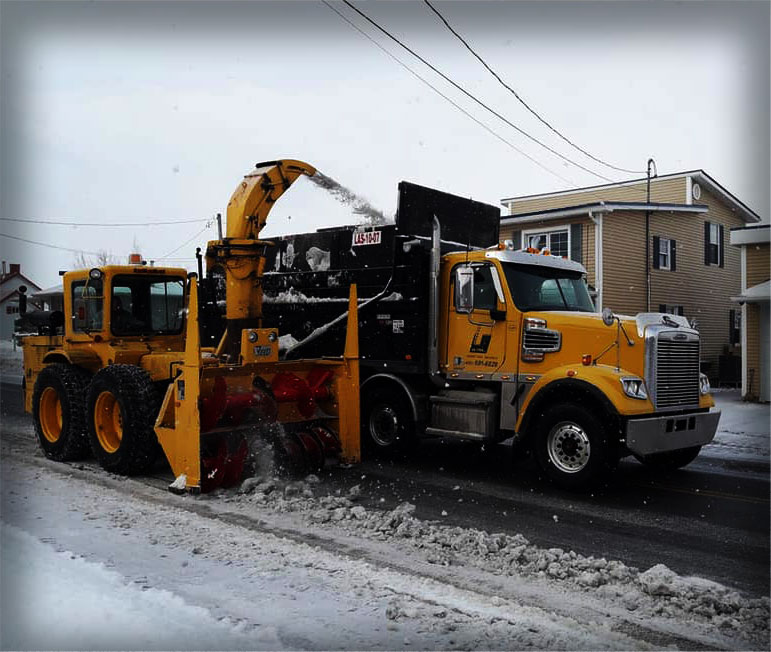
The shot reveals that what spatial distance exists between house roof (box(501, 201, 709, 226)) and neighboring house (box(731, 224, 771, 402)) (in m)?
4.34

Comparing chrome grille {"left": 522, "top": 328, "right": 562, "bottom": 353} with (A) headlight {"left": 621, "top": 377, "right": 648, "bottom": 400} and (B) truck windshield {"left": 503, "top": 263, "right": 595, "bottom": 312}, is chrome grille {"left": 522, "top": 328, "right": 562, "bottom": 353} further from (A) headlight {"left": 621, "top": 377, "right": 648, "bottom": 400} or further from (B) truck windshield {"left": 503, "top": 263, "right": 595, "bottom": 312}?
(A) headlight {"left": 621, "top": 377, "right": 648, "bottom": 400}

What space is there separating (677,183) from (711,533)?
2125 cm

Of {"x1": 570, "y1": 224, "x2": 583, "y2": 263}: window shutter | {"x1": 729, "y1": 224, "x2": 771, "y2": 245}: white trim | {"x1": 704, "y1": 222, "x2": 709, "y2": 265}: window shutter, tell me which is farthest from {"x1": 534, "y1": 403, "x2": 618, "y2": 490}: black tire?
{"x1": 704, "y1": 222, "x2": 709, "y2": 265}: window shutter

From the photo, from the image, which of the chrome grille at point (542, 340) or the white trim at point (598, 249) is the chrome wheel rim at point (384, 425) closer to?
the chrome grille at point (542, 340)

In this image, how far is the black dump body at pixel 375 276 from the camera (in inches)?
376

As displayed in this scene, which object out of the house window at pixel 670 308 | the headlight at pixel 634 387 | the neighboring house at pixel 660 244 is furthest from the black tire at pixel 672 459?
the house window at pixel 670 308

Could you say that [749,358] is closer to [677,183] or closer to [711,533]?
[677,183]

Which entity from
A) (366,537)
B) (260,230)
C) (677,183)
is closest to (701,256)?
(677,183)

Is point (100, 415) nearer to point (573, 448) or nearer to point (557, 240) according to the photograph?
point (573, 448)

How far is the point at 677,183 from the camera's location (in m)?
25.2

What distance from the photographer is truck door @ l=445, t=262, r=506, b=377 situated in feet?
28.8

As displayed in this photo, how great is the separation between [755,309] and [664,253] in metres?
6.40

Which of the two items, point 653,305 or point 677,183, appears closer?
point 653,305

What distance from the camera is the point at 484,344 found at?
898 cm
